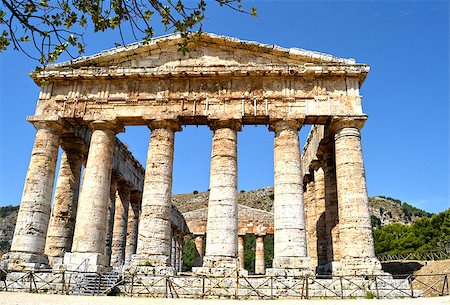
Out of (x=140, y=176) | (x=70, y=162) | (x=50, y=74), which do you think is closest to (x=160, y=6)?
(x=50, y=74)

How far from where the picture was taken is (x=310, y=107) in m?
18.1

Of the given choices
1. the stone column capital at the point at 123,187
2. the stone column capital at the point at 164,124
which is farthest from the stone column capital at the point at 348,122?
the stone column capital at the point at 123,187

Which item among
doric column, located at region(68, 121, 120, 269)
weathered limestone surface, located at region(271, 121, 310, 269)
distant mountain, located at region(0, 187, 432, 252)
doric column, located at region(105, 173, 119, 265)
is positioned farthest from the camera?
distant mountain, located at region(0, 187, 432, 252)

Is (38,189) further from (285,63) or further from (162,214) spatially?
(285,63)

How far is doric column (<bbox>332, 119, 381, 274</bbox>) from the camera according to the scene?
15477 mm

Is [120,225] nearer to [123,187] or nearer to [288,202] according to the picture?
[123,187]

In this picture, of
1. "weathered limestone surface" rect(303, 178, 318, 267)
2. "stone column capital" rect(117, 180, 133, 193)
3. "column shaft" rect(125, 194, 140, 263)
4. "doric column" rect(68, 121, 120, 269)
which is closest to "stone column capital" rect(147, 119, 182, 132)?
"doric column" rect(68, 121, 120, 269)

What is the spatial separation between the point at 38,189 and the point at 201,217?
74.4 feet

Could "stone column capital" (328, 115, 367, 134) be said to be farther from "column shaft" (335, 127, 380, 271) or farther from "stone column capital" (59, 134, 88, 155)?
"stone column capital" (59, 134, 88, 155)

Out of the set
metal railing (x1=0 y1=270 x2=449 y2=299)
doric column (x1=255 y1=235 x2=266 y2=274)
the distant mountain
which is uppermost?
the distant mountain

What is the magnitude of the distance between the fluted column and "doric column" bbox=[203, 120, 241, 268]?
15.3 ft

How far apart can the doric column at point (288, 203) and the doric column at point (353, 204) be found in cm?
166

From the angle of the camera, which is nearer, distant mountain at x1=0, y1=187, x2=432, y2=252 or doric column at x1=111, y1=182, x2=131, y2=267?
doric column at x1=111, y1=182, x2=131, y2=267

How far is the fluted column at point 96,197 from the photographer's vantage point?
16578 mm
